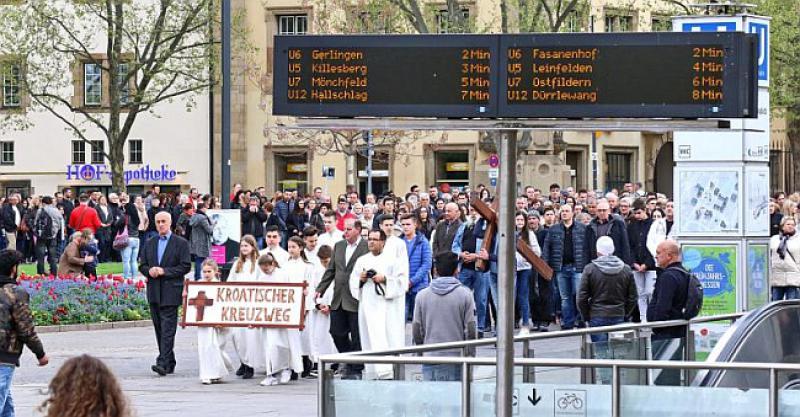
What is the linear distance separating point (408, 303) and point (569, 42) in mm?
17885

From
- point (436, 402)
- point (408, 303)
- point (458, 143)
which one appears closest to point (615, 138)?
point (458, 143)

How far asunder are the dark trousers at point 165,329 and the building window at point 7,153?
44239 mm

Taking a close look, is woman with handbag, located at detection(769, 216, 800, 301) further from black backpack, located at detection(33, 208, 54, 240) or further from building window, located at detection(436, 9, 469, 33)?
building window, located at detection(436, 9, 469, 33)

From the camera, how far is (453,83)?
8.30 m

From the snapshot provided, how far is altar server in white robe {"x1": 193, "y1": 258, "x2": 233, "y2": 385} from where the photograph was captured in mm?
19281

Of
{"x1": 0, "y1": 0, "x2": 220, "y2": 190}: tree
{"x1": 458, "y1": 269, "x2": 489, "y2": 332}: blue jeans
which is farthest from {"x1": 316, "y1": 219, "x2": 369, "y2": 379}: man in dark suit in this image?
{"x1": 0, "y1": 0, "x2": 220, "y2": 190}: tree

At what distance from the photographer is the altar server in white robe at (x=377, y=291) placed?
750 inches

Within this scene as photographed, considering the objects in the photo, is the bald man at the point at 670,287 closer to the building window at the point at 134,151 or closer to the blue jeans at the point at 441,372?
the blue jeans at the point at 441,372

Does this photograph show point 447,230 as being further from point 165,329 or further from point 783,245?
point 165,329

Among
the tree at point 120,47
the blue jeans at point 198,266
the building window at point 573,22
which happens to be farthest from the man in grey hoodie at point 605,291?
the tree at point 120,47

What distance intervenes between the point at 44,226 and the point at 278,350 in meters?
20.7

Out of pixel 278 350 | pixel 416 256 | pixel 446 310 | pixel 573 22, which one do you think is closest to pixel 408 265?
pixel 278 350

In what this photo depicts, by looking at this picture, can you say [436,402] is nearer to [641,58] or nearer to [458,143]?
[641,58]

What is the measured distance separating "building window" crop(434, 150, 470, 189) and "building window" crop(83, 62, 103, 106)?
11740 mm
